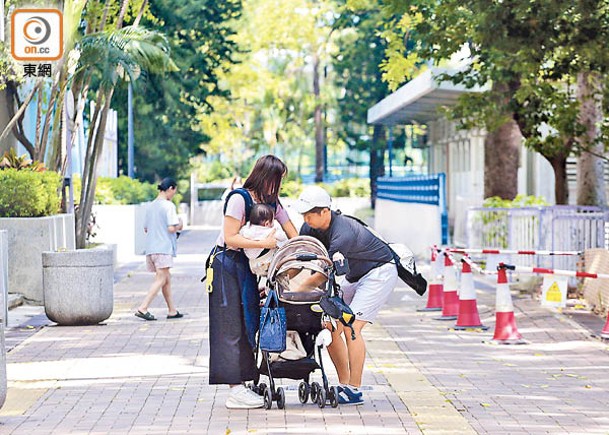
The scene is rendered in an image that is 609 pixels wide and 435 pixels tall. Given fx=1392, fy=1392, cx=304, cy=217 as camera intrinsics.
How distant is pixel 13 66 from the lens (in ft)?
64.2

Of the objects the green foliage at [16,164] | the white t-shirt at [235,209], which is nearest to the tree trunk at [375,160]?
the green foliage at [16,164]

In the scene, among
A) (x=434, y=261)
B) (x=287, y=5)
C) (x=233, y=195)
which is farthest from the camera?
(x=287, y=5)

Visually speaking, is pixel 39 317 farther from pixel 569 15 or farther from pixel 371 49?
pixel 371 49

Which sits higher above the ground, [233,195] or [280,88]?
[280,88]

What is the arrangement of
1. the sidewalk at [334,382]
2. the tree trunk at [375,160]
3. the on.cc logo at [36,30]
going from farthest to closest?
the tree trunk at [375,160] < the on.cc logo at [36,30] < the sidewalk at [334,382]

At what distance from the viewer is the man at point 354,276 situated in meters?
9.70

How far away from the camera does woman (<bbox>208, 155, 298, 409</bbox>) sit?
946 cm

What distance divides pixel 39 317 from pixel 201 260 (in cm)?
1206

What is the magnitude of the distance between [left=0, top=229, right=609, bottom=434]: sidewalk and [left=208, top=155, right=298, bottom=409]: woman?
251 mm

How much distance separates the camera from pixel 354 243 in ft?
32.4

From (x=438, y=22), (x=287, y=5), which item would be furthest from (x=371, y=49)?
(x=438, y=22)

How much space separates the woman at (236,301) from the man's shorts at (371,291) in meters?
0.72

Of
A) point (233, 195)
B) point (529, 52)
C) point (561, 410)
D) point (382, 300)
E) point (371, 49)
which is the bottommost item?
point (561, 410)

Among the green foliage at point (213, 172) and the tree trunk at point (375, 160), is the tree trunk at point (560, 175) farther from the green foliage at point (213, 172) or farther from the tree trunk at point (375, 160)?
the green foliage at point (213, 172)
